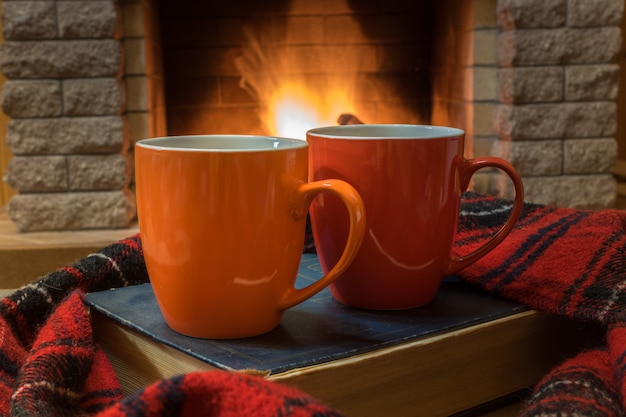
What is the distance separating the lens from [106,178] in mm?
1795

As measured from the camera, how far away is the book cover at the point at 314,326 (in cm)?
47

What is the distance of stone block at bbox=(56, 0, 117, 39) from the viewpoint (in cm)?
172

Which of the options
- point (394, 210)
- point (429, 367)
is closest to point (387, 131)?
point (394, 210)

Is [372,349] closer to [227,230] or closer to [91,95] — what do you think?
[227,230]

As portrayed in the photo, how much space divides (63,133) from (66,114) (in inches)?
1.8

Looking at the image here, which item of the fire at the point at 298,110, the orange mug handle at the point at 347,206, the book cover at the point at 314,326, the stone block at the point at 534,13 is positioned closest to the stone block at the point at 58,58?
the fire at the point at 298,110

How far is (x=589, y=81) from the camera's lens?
1.85 m

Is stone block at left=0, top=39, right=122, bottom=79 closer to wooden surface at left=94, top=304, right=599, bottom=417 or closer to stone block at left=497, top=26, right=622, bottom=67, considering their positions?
stone block at left=497, top=26, right=622, bottom=67

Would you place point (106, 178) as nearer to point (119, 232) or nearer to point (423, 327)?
point (119, 232)

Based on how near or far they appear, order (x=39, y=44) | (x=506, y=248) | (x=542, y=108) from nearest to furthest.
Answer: (x=506, y=248) → (x=39, y=44) → (x=542, y=108)

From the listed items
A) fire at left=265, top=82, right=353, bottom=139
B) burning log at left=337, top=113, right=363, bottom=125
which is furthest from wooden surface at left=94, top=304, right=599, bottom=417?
fire at left=265, top=82, right=353, bottom=139

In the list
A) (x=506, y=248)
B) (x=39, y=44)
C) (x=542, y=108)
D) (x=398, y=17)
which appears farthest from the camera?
(x=398, y=17)

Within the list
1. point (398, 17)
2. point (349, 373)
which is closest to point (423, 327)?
point (349, 373)

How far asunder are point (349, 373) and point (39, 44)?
1497 millimetres
